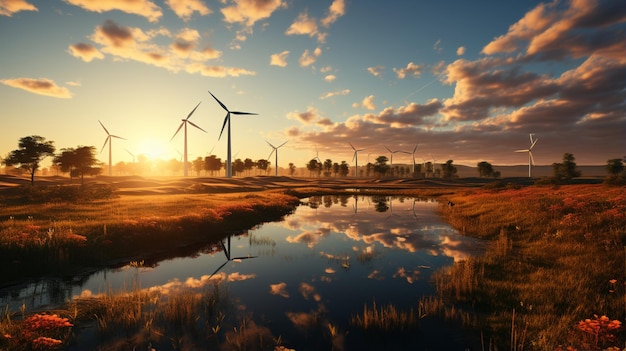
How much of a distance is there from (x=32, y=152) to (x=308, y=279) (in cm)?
9703

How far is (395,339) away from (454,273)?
6894 millimetres

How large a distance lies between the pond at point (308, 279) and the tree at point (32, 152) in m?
84.3

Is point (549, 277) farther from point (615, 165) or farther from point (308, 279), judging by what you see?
point (615, 165)

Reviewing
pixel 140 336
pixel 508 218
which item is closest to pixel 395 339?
pixel 140 336

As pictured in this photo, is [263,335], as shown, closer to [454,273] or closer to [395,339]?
[395,339]

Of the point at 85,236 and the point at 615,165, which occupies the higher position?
the point at 615,165

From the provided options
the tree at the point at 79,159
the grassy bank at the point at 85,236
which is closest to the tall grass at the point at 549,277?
the grassy bank at the point at 85,236

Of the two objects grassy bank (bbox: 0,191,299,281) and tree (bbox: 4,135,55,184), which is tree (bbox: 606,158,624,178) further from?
tree (bbox: 4,135,55,184)

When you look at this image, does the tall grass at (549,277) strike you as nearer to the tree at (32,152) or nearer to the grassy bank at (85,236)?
the grassy bank at (85,236)

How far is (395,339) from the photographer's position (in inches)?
386

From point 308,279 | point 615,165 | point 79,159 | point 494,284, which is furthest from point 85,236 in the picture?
point 615,165

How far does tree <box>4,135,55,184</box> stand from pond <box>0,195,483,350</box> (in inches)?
3319

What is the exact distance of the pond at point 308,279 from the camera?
1059 centimetres

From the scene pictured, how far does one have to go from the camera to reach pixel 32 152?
75750mm
